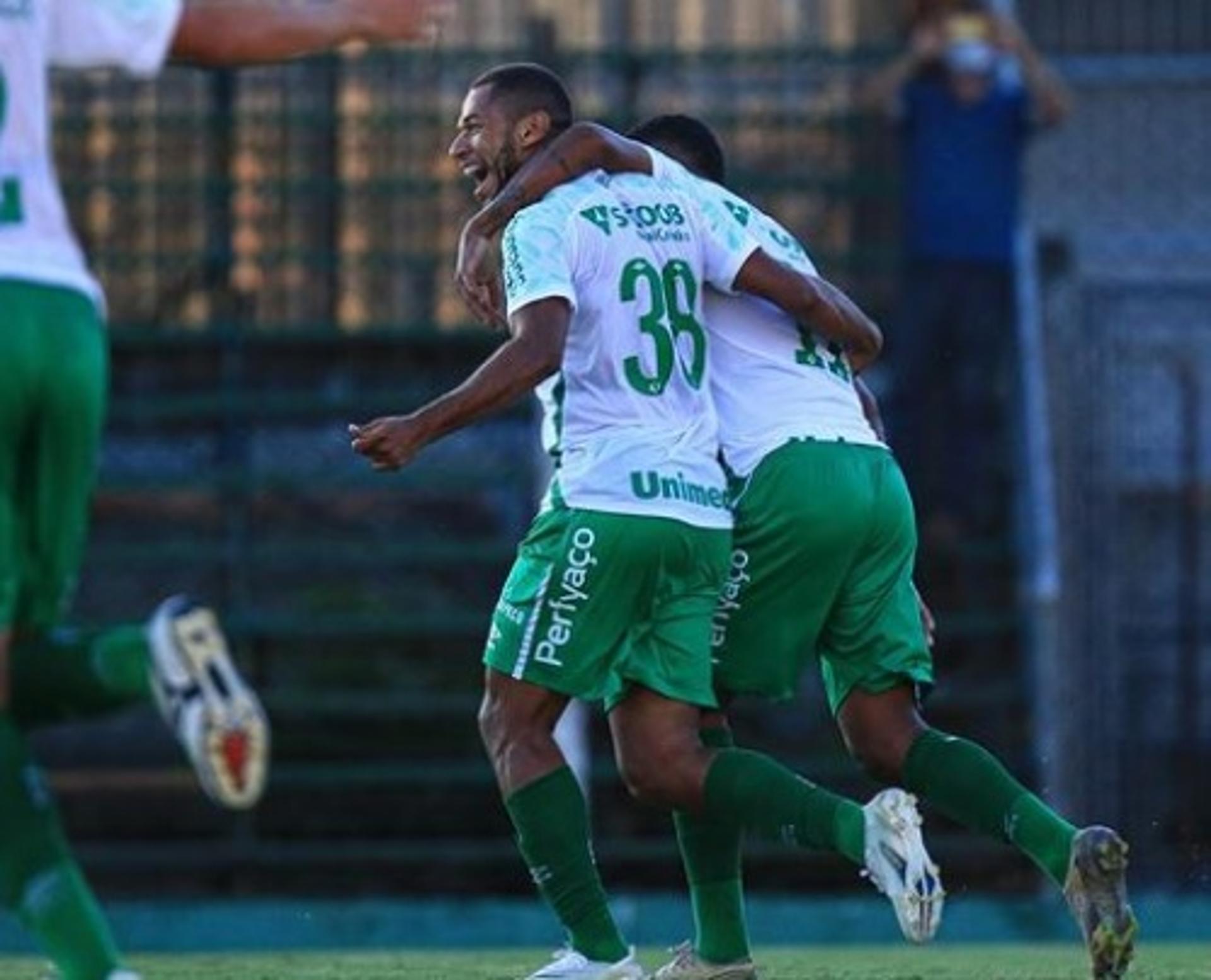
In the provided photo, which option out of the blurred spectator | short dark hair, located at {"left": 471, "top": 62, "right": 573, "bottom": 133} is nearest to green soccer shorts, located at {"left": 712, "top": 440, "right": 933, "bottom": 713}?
short dark hair, located at {"left": 471, "top": 62, "right": 573, "bottom": 133}

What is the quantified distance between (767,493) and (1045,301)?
8172 millimetres

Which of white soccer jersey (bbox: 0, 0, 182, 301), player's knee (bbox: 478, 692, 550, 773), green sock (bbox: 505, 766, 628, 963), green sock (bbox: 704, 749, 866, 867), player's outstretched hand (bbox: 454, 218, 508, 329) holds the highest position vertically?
white soccer jersey (bbox: 0, 0, 182, 301)

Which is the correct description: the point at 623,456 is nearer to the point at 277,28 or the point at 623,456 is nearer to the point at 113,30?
the point at 277,28

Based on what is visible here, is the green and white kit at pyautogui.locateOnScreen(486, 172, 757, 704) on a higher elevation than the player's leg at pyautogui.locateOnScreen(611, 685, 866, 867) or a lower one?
higher

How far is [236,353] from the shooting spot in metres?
16.4

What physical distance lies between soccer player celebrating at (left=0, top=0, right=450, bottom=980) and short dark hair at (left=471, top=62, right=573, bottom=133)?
1535 millimetres

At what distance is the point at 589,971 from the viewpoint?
27.6ft

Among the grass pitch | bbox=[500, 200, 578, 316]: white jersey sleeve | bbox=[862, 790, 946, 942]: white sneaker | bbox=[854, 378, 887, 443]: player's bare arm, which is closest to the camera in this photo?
bbox=[862, 790, 946, 942]: white sneaker

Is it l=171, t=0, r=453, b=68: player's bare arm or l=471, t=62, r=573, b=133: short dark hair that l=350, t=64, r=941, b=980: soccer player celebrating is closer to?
l=471, t=62, r=573, b=133: short dark hair

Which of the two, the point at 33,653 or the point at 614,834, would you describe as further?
the point at 614,834

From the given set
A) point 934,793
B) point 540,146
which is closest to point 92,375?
point 540,146

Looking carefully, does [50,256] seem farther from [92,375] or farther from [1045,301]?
[1045,301]

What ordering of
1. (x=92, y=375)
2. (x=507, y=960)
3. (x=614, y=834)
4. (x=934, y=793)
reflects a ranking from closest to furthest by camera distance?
(x=92, y=375) < (x=934, y=793) < (x=507, y=960) < (x=614, y=834)

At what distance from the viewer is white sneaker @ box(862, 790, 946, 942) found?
7.93 metres
